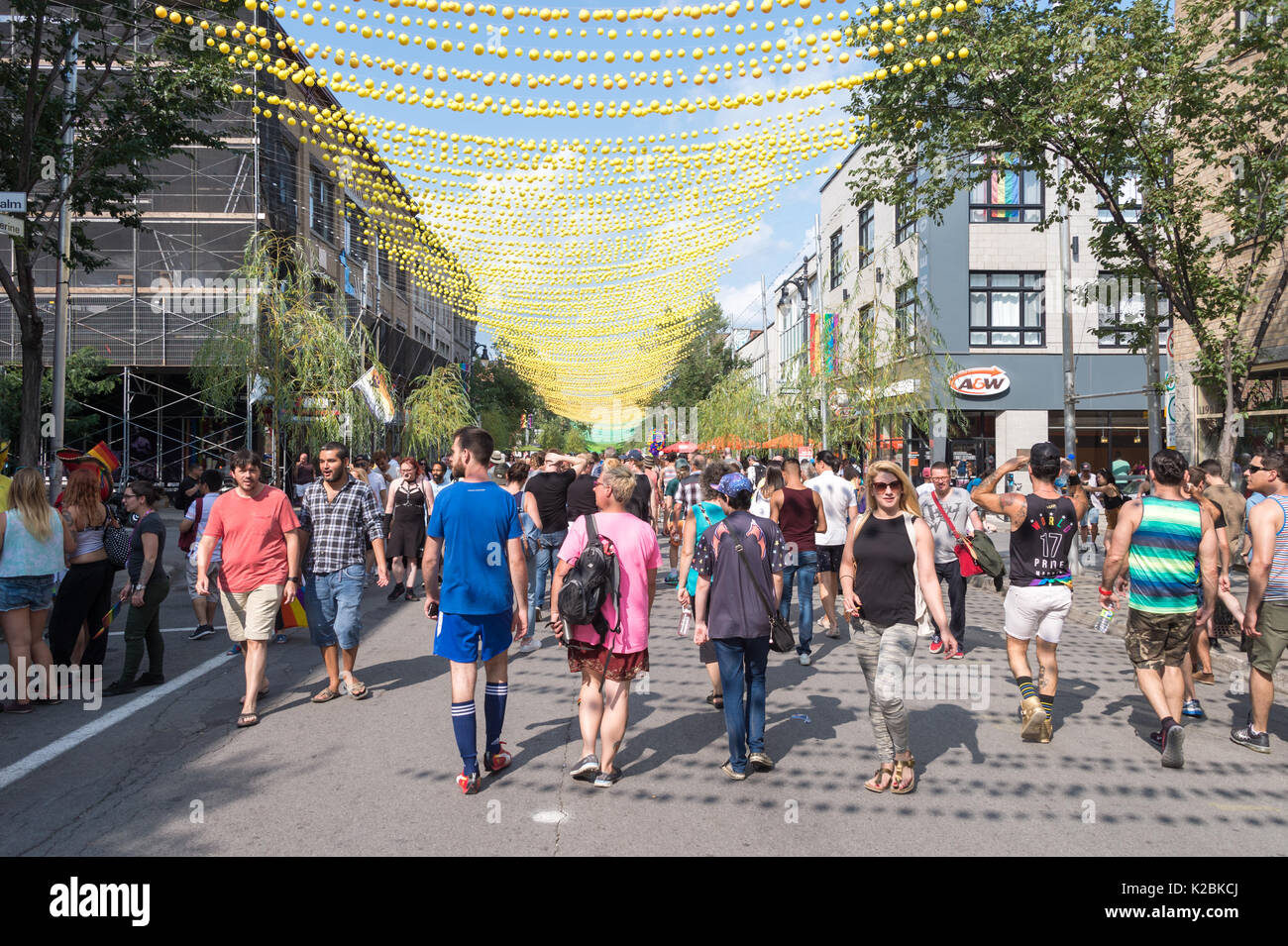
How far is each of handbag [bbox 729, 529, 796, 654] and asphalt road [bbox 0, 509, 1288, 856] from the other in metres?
0.75

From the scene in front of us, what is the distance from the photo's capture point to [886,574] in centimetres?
505

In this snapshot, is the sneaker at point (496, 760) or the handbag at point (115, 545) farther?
the handbag at point (115, 545)

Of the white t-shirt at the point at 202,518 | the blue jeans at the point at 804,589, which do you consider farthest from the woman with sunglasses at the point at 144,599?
the blue jeans at the point at 804,589

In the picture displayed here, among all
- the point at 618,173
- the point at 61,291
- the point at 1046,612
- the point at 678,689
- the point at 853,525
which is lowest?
the point at 678,689

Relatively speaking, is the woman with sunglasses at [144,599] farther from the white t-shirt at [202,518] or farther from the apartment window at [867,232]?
the apartment window at [867,232]

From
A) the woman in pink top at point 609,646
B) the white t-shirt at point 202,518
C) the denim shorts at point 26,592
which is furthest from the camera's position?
the white t-shirt at point 202,518

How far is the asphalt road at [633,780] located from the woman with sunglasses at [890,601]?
292mm

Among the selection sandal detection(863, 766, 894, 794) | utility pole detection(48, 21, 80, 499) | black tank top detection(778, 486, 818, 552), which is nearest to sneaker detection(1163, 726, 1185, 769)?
sandal detection(863, 766, 894, 794)

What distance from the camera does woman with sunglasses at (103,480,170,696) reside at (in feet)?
23.3

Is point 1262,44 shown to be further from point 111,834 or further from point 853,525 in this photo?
point 111,834

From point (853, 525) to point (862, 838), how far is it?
73.6 inches

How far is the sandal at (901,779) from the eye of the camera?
4.85m

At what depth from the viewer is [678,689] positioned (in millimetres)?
7227

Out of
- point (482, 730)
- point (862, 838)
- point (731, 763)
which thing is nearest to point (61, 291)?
point (482, 730)
